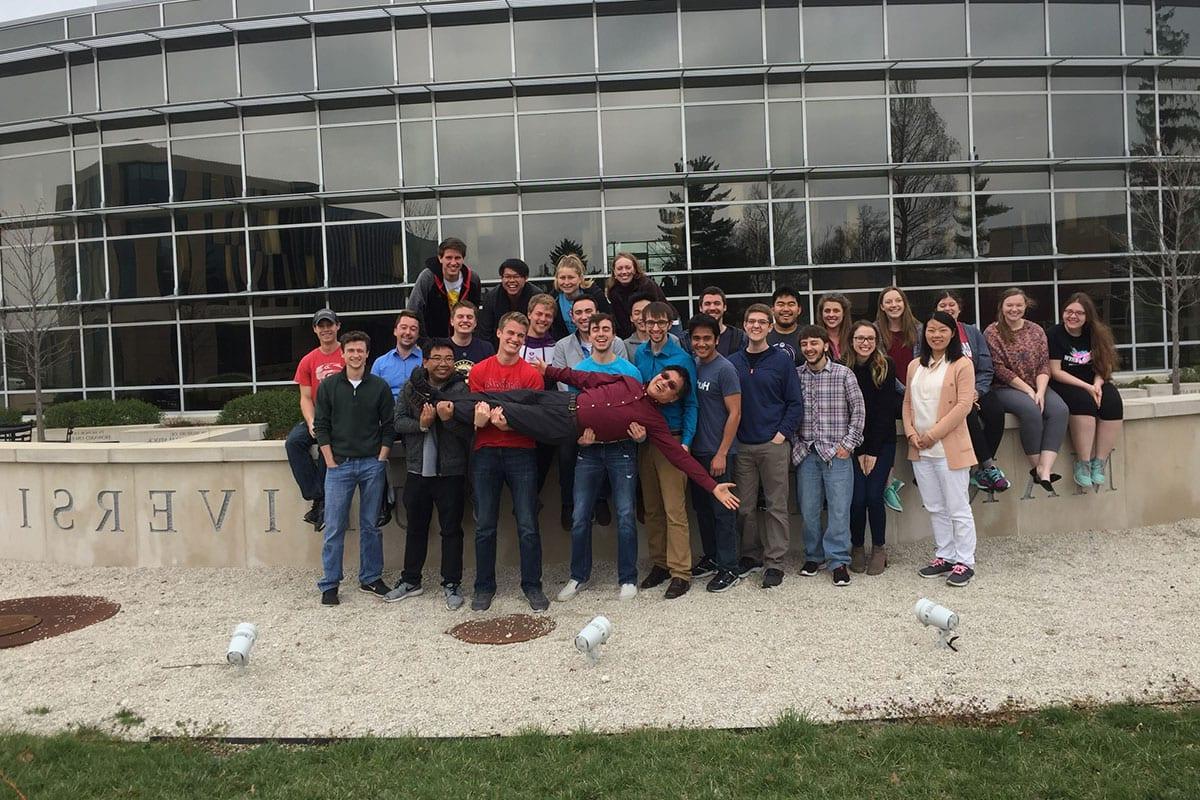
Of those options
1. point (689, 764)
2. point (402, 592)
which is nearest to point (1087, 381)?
point (689, 764)

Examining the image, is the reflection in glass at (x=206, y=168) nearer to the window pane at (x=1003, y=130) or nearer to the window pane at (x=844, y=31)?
the window pane at (x=844, y=31)

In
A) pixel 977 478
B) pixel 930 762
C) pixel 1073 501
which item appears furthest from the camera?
pixel 1073 501

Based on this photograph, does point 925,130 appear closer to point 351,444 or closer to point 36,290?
point 351,444

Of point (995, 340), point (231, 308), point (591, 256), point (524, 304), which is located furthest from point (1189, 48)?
point (231, 308)

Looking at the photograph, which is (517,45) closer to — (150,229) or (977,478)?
(150,229)

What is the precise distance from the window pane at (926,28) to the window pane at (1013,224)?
3416 mm

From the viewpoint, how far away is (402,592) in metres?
5.89

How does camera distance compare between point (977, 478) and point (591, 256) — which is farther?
point (591, 256)

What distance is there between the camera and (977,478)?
21.2ft

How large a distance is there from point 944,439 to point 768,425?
4.19ft

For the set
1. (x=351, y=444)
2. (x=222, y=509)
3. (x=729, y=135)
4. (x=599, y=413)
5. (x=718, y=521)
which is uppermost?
(x=729, y=135)

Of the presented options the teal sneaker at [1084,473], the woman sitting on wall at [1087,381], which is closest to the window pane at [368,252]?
the woman sitting on wall at [1087,381]

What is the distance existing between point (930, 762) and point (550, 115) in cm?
1618

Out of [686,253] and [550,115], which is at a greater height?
[550,115]
